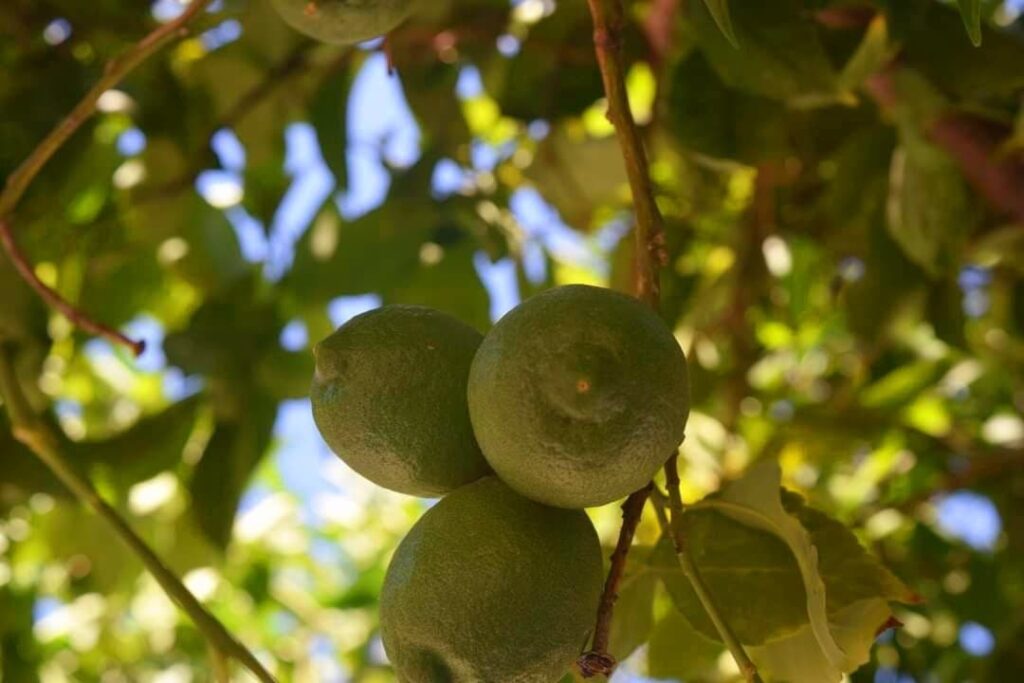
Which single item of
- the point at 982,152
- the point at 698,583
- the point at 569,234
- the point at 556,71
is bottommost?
the point at 569,234

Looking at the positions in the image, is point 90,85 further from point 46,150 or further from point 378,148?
point 46,150

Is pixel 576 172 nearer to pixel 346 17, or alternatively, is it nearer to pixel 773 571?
pixel 346 17

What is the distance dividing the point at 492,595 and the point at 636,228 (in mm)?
274

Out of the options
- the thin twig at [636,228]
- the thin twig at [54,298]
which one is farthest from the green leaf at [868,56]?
the thin twig at [54,298]

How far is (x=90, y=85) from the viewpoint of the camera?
1.53 metres

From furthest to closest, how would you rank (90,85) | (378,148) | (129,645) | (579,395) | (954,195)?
(129,645) < (378,148) < (90,85) < (954,195) < (579,395)

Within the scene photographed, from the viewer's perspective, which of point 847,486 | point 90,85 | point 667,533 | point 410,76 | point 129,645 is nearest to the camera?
point 667,533

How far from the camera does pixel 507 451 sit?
2.12 feet

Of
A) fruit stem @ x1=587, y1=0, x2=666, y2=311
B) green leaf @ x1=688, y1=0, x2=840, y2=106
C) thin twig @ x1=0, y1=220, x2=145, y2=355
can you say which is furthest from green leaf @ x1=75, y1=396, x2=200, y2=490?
fruit stem @ x1=587, y1=0, x2=666, y2=311

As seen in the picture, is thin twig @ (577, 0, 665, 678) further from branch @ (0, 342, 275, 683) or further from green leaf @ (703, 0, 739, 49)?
branch @ (0, 342, 275, 683)

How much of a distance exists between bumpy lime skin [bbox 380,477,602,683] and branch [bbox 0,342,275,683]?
0.14 meters

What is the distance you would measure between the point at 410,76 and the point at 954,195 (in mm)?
841

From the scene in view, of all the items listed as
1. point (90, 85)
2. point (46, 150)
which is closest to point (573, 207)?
point (90, 85)

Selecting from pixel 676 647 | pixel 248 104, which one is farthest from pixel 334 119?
pixel 676 647
